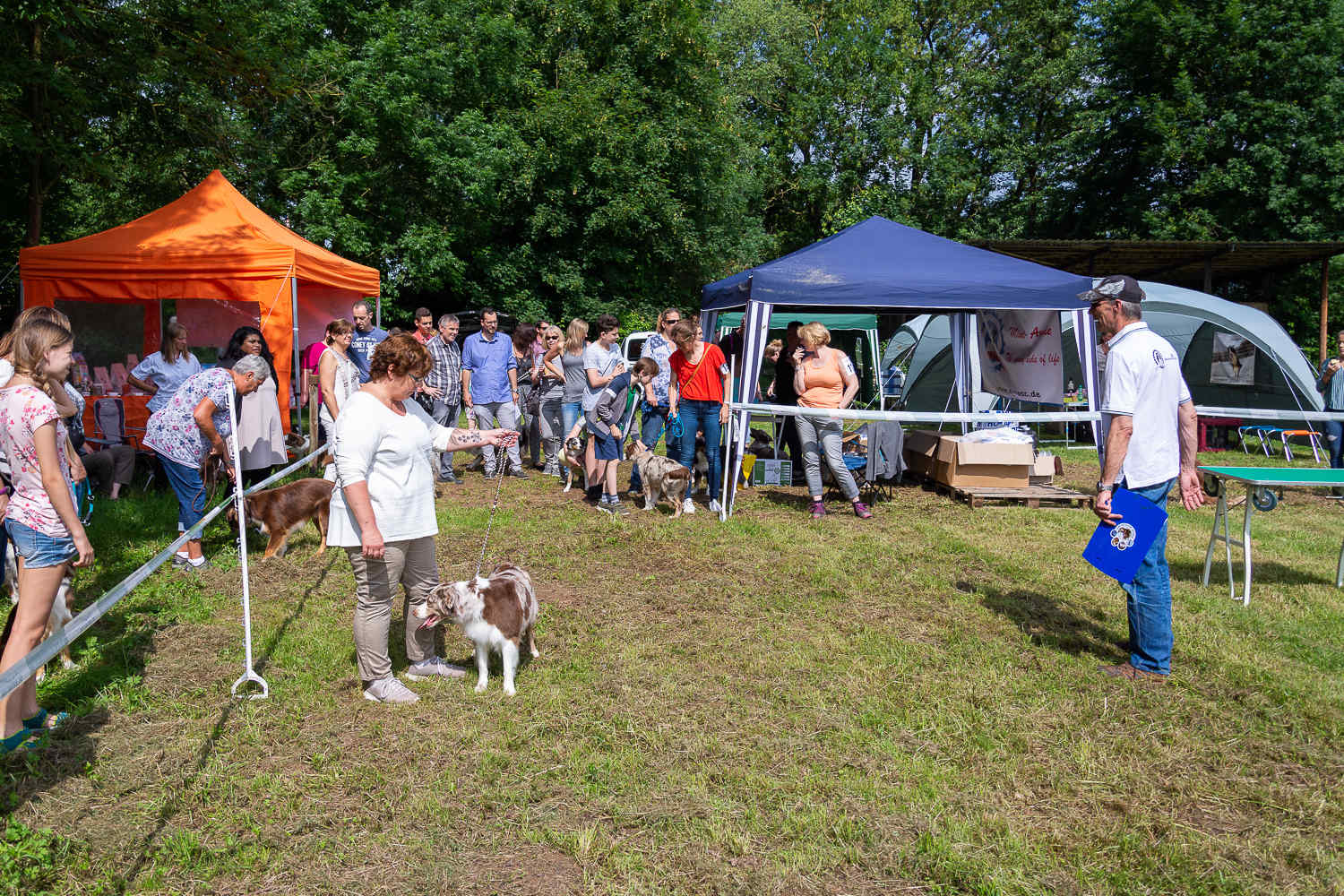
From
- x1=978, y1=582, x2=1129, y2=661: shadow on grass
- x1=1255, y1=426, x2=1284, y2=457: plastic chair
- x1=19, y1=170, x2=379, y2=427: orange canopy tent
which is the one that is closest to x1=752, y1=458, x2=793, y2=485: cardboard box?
x1=978, y1=582, x2=1129, y2=661: shadow on grass

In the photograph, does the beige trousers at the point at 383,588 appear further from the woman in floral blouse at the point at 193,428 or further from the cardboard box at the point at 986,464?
the cardboard box at the point at 986,464

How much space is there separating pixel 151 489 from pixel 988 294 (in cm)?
872

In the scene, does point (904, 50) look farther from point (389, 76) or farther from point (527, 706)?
point (527, 706)

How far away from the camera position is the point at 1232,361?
13.8 meters

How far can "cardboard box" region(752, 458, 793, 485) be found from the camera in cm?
945

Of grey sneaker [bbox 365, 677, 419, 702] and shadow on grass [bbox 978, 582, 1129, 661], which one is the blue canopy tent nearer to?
shadow on grass [bbox 978, 582, 1129, 661]

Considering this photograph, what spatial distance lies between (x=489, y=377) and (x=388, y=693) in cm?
564

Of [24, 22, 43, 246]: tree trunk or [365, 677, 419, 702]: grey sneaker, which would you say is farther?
[24, 22, 43, 246]: tree trunk

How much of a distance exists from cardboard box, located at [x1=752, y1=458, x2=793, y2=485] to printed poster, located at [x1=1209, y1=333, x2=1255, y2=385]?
28.9ft

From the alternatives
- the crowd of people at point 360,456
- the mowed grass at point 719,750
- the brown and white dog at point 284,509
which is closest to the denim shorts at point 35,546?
the crowd of people at point 360,456

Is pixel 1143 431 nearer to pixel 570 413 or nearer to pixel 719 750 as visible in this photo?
pixel 719 750

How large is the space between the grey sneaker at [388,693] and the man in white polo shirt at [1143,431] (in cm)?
336

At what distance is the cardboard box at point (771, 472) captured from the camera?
9.45 metres

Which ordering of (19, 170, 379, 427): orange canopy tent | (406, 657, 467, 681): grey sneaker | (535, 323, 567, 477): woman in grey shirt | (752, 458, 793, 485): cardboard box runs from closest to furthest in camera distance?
1. (406, 657, 467, 681): grey sneaker
2. (19, 170, 379, 427): orange canopy tent
3. (535, 323, 567, 477): woman in grey shirt
4. (752, 458, 793, 485): cardboard box
